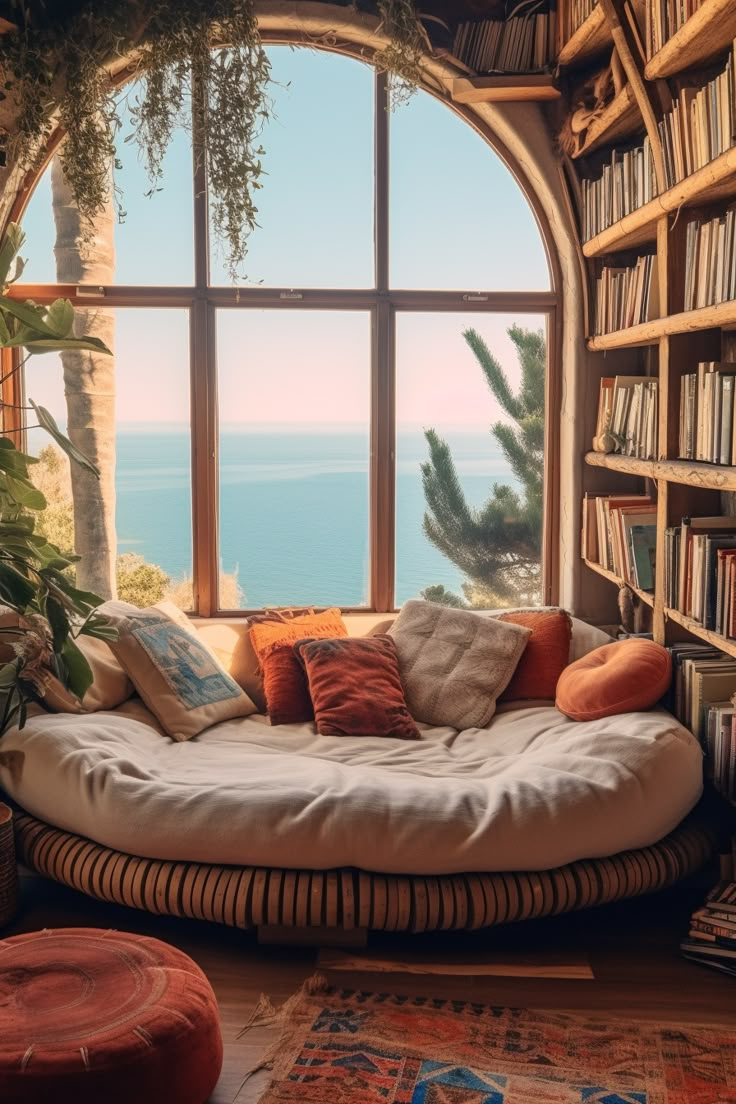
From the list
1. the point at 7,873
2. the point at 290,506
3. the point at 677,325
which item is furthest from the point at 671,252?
the point at 7,873

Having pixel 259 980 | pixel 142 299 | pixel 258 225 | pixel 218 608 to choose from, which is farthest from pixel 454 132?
pixel 259 980

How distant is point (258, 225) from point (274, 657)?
72.6 inches

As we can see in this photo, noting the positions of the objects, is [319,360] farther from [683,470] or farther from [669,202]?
[683,470]

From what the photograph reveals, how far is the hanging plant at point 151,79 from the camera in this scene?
428 centimetres

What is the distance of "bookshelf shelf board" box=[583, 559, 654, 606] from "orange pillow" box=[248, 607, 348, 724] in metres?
1.11

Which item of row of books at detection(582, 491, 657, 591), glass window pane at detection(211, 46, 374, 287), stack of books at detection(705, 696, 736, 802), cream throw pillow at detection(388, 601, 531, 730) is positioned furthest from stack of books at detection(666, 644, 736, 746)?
glass window pane at detection(211, 46, 374, 287)

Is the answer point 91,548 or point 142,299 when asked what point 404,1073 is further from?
point 142,299

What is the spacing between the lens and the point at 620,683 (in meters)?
3.81

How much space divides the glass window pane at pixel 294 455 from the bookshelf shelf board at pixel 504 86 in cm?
102

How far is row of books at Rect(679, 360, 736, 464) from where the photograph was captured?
11.2ft

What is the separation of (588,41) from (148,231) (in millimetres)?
1996

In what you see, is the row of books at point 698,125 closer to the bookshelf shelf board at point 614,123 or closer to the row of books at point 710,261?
the row of books at point 710,261

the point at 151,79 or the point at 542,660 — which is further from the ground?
the point at 151,79

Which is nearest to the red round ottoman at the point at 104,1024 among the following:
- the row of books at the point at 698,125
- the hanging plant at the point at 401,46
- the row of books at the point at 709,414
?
the row of books at the point at 709,414
